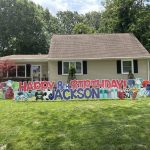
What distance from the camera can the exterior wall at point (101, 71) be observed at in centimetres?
2952

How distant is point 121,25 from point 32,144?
34.9 meters

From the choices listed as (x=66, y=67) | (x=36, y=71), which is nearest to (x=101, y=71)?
(x=66, y=67)

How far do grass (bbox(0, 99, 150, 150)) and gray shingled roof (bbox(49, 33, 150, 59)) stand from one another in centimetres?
1776

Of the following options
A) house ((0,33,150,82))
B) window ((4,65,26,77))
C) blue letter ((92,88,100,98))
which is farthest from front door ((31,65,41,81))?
blue letter ((92,88,100,98))

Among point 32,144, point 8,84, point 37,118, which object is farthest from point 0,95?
point 32,144

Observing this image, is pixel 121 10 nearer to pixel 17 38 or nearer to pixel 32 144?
pixel 17 38

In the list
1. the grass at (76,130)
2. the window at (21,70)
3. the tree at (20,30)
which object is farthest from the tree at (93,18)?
the grass at (76,130)

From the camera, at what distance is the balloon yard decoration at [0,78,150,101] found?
17.9 meters

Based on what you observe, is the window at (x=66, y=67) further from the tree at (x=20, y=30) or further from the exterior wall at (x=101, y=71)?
the tree at (x=20, y=30)

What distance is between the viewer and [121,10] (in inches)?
1620

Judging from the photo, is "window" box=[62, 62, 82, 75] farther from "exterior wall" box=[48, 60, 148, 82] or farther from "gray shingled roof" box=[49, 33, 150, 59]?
"gray shingled roof" box=[49, 33, 150, 59]

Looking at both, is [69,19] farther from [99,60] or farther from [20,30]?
[99,60]

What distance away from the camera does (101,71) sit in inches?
1177

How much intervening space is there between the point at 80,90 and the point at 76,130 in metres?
8.66
